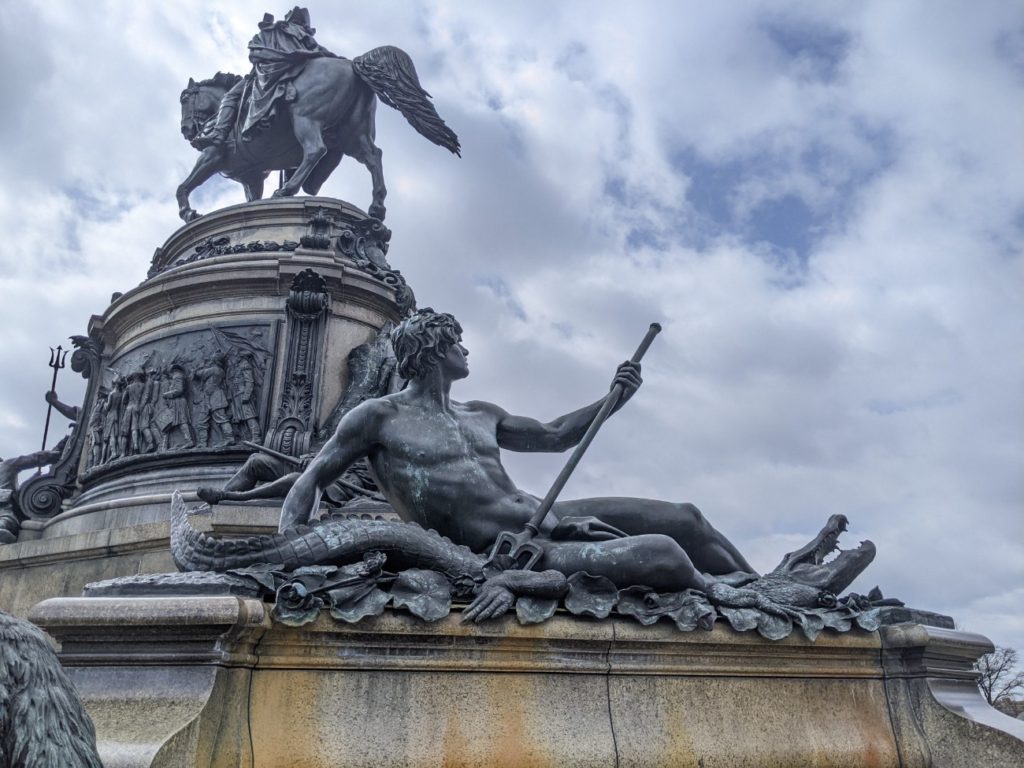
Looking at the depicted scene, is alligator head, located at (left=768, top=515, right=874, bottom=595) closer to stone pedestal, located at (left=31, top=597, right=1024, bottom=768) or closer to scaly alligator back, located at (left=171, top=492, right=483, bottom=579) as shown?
stone pedestal, located at (left=31, top=597, right=1024, bottom=768)

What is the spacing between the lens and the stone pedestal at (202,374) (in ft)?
35.7

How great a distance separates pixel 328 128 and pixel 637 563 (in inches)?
484

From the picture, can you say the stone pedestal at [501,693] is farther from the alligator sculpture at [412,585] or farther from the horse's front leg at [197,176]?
the horse's front leg at [197,176]

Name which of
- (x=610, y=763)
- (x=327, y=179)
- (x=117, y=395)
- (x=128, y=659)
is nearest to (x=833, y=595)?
(x=610, y=763)

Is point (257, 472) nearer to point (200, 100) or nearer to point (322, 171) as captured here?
point (322, 171)

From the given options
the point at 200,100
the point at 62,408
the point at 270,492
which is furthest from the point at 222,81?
the point at 270,492

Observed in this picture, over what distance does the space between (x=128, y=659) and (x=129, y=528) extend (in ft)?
21.9

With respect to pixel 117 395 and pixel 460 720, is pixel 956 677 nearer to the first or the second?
pixel 460 720

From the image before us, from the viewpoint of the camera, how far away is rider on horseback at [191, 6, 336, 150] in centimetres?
1491

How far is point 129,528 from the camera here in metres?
9.76

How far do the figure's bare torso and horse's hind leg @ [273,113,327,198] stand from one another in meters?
10.2

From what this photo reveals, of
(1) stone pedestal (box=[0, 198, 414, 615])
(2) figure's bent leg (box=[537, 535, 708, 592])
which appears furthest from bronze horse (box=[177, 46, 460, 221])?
(2) figure's bent leg (box=[537, 535, 708, 592])

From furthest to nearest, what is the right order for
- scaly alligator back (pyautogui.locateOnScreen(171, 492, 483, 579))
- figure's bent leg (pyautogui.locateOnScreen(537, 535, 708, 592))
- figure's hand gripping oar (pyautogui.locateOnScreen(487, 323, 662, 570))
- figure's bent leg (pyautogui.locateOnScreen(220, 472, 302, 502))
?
1. figure's bent leg (pyautogui.locateOnScreen(220, 472, 302, 502))
2. figure's hand gripping oar (pyautogui.locateOnScreen(487, 323, 662, 570))
3. figure's bent leg (pyautogui.locateOnScreen(537, 535, 708, 592))
4. scaly alligator back (pyautogui.locateOnScreen(171, 492, 483, 579))

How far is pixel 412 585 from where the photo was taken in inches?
160
